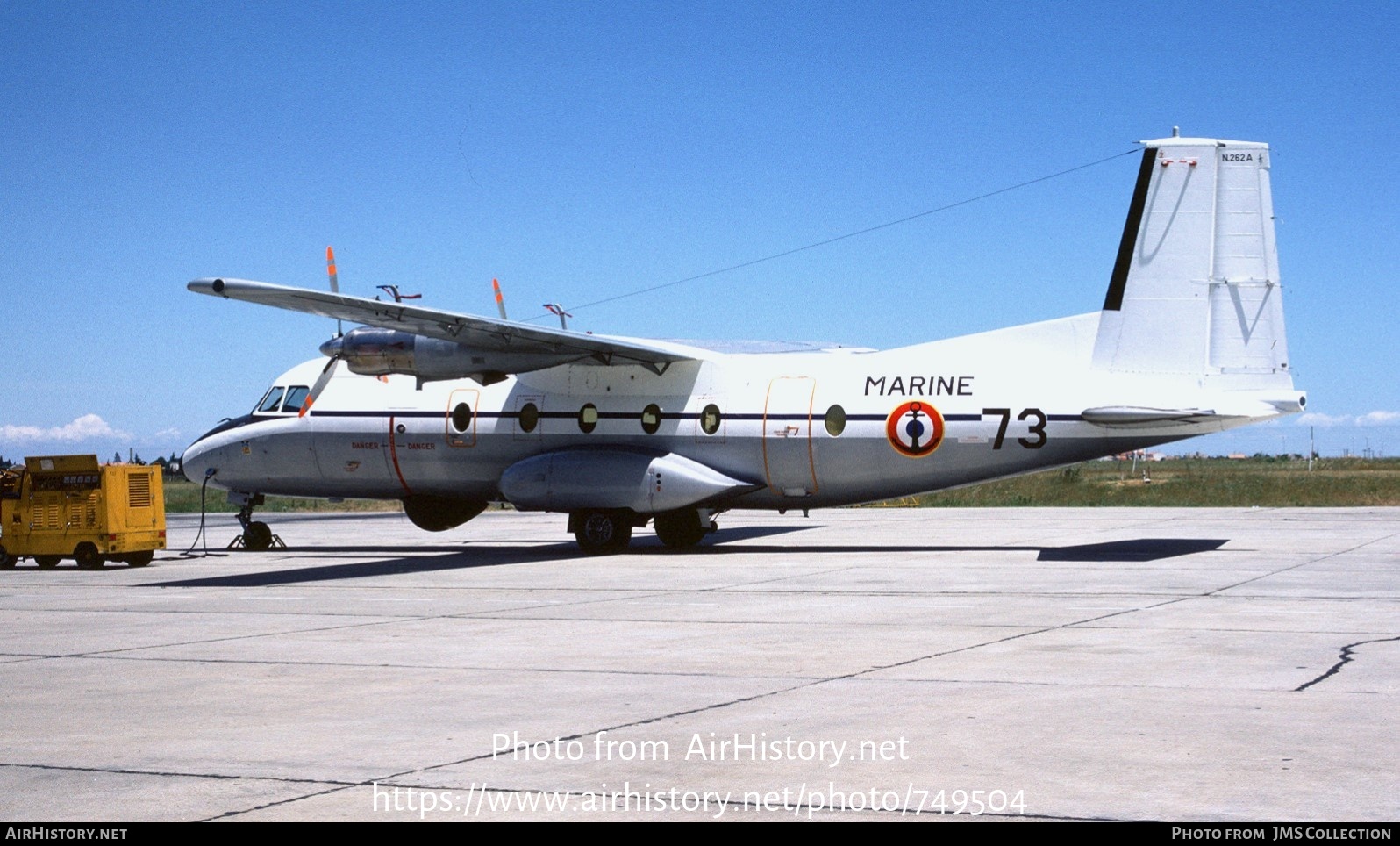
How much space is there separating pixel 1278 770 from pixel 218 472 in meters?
23.9

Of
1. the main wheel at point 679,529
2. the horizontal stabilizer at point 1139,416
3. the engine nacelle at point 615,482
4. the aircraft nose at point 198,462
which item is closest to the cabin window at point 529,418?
the engine nacelle at point 615,482

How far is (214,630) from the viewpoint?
44.4 feet

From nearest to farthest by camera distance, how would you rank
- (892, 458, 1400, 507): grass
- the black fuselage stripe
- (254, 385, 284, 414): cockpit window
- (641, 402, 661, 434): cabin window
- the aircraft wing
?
the aircraft wing < the black fuselage stripe < (641, 402, 661, 434): cabin window < (254, 385, 284, 414): cockpit window < (892, 458, 1400, 507): grass

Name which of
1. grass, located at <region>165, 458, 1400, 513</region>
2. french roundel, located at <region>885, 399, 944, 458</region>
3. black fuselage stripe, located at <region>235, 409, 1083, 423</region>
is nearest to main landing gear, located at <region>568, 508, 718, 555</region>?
black fuselage stripe, located at <region>235, 409, 1083, 423</region>

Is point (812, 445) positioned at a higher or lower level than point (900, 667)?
higher

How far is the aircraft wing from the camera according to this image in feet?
64.3

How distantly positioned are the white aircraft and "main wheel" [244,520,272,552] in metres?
0.06

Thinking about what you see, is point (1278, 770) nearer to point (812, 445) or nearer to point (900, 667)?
point (900, 667)

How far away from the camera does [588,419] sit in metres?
24.3

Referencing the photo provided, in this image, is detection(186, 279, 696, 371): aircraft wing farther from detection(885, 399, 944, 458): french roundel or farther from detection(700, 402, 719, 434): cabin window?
detection(885, 399, 944, 458): french roundel

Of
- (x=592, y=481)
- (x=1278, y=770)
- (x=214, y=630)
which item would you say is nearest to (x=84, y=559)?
(x=592, y=481)

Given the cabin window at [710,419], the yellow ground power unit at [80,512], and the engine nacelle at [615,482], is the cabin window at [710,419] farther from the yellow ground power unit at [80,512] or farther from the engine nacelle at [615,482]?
the yellow ground power unit at [80,512]

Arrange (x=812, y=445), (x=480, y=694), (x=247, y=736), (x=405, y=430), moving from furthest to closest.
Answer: (x=405, y=430) < (x=812, y=445) < (x=480, y=694) < (x=247, y=736)

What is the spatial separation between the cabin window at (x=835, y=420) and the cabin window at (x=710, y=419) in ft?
6.54
